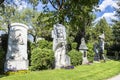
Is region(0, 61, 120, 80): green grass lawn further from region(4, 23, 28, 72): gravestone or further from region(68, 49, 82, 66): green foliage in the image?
region(68, 49, 82, 66): green foliage

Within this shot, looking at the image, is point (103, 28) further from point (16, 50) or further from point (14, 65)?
point (14, 65)

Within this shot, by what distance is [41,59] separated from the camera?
18.6 meters

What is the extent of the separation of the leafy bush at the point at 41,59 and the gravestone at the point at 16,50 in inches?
39.3

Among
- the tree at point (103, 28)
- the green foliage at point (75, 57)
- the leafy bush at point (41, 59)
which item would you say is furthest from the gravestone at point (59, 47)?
the tree at point (103, 28)

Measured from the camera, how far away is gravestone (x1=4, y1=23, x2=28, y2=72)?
1725 cm

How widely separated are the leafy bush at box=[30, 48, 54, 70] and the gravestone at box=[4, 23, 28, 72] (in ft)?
3.27

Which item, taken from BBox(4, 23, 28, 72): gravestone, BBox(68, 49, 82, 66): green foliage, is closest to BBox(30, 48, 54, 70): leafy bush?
BBox(4, 23, 28, 72): gravestone

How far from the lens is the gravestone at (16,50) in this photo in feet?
56.6

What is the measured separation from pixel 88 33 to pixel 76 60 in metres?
23.1

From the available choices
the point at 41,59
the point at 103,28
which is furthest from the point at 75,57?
the point at 103,28

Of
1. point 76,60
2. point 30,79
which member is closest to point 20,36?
point 30,79

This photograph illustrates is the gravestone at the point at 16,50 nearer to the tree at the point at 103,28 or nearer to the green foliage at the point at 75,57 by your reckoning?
the green foliage at the point at 75,57

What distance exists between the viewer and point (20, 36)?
1792 centimetres

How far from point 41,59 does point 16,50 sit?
217 cm
